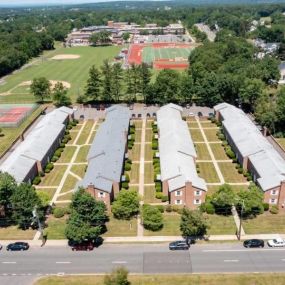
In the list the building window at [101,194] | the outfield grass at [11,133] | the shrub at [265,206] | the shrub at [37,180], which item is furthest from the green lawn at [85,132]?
the shrub at [265,206]

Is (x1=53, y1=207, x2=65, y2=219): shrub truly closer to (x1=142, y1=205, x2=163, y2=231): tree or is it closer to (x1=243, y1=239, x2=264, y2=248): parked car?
(x1=142, y1=205, x2=163, y2=231): tree

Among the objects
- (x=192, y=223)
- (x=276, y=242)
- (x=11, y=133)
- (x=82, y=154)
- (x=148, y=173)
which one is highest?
(x=192, y=223)

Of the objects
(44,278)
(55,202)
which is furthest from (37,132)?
(44,278)

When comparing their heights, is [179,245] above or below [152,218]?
below

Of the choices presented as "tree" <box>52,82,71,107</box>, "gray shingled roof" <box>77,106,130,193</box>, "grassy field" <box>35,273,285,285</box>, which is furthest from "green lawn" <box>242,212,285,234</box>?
"tree" <box>52,82,71,107</box>

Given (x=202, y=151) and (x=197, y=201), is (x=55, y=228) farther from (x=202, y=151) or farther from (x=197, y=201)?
(x=202, y=151)

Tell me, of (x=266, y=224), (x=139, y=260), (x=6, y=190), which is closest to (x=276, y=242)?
(x=266, y=224)
